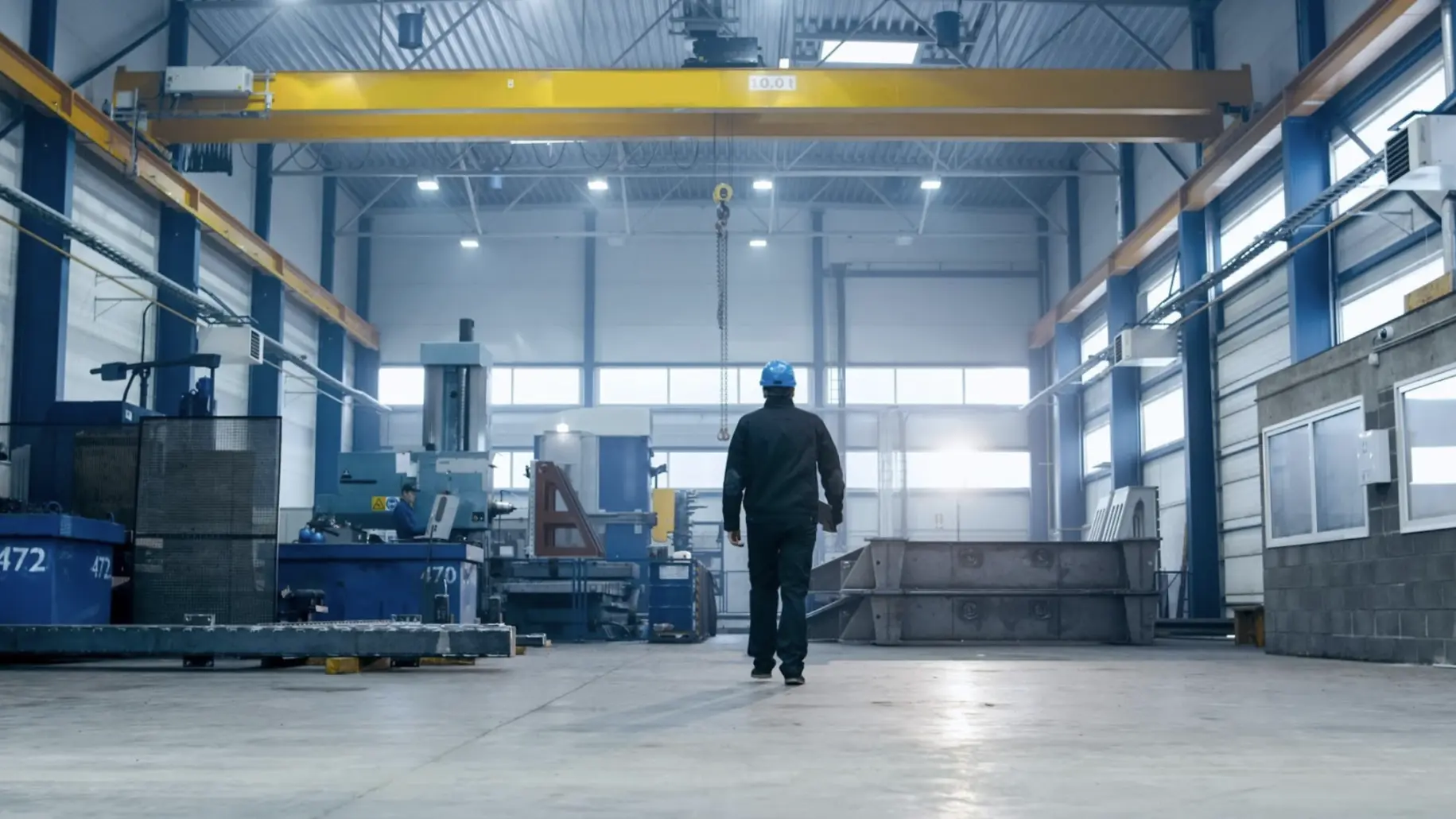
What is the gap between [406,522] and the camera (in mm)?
12648

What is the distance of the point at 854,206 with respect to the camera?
28.5 meters

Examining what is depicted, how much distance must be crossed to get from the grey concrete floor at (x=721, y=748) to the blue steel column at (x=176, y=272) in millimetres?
Result: 12554

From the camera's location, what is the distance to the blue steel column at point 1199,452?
19.3 metres

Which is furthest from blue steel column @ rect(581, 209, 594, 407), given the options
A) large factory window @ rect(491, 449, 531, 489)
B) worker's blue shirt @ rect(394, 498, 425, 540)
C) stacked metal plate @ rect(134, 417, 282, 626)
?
stacked metal plate @ rect(134, 417, 282, 626)

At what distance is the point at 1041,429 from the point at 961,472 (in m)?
1.87

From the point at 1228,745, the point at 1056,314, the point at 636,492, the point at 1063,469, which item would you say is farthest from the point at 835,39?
the point at 1228,745

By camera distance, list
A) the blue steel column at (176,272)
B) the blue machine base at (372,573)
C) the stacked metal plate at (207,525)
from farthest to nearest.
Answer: the blue steel column at (176,272), the blue machine base at (372,573), the stacked metal plate at (207,525)

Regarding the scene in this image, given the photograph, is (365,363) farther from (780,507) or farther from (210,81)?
(780,507)

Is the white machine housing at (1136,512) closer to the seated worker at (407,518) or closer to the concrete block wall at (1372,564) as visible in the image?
the concrete block wall at (1372,564)

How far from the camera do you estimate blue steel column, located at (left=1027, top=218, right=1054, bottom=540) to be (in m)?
27.5

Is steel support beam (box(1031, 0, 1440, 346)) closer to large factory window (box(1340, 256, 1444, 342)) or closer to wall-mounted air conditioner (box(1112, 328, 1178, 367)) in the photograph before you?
wall-mounted air conditioner (box(1112, 328, 1178, 367))

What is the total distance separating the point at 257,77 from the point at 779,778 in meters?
14.6

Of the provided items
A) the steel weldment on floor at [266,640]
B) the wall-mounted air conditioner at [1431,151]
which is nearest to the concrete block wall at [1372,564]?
the wall-mounted air conditioner at [1431,151]

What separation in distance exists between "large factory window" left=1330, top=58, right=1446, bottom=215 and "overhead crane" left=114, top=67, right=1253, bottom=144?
5.22 feet
